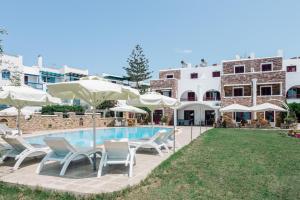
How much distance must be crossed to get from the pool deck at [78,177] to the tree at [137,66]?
128ft

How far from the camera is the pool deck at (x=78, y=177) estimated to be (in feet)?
18.4

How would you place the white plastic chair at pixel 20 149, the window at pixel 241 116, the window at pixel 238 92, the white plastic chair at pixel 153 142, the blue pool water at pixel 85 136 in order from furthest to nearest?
the window at pixel 241 116
the window at pixel 238 92
the blue pool water at pixel 85 136
the white plastic chair at pixel 153 142
the white plastic chair at pixel 20 149

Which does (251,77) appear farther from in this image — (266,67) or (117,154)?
(117,154)

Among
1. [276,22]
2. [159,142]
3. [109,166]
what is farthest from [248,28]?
[109,166]

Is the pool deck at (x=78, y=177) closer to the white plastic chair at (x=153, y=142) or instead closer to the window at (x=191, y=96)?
the white plastic chair at (x=153, y=142)

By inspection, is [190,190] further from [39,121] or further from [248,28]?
[39,121]

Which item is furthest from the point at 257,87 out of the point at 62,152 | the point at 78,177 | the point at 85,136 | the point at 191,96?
the point at 78,177

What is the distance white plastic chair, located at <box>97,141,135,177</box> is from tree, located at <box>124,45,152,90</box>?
132 feet

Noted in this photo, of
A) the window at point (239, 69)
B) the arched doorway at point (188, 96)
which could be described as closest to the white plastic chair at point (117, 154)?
the arched doorway at point (188, 96)

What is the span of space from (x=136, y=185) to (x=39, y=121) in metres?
18.6

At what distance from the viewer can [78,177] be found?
6.45 m

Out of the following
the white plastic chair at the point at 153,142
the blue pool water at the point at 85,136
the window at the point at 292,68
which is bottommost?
the blue pool water at the point at 85,136

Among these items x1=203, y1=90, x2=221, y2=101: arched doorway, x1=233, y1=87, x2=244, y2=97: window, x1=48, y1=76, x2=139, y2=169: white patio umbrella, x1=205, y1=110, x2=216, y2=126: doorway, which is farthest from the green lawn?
x1=203, y1=90, x2=221, y2=101: arched doorway

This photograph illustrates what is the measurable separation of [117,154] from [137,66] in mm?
40701
